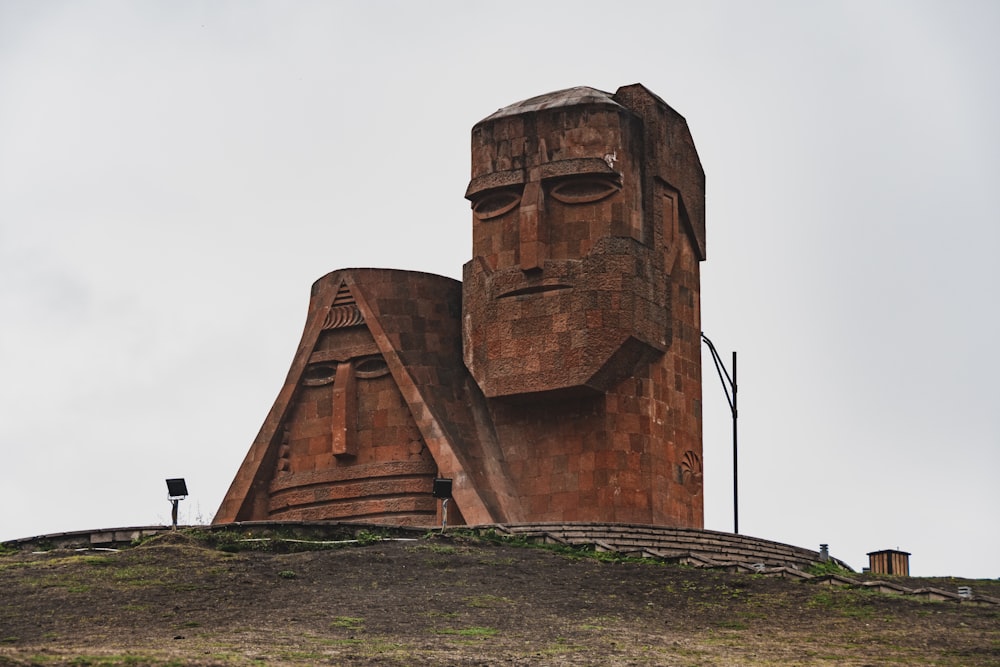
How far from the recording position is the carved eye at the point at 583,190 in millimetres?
35500

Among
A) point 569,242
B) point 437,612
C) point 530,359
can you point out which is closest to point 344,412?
point 530,359

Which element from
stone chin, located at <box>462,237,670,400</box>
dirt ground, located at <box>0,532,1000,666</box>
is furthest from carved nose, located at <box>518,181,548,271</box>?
dirt ground, located at <box>0,532,1000,666</box>

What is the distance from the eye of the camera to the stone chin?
34562mm

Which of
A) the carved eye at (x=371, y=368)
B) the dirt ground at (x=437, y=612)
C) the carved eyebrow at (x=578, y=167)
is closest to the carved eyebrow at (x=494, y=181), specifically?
the carved eyebrow at (x=578, y=167)

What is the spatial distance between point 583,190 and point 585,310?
231cm

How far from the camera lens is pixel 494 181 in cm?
3612

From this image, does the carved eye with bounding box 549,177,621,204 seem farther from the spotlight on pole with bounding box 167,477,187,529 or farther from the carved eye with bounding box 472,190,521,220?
the spotlight on pole with bounding box 167,477,187,529

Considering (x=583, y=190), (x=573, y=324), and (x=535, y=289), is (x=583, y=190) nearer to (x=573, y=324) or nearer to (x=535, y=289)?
(x=535, y=289)

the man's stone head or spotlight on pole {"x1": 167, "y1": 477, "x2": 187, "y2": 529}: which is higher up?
the man's stone head

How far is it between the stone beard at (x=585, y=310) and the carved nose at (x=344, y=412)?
226cm

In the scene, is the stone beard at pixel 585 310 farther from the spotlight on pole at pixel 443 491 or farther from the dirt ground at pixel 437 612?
the dirt ground at pixel 437 612

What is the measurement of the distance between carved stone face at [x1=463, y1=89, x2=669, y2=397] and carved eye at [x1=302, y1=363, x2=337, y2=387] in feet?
8.55

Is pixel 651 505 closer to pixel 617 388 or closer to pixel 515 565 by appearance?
pixel 617 388

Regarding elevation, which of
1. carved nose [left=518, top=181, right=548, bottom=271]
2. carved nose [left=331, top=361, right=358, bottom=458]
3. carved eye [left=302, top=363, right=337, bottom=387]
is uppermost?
carved nose [left=518, top=181, right=548, bottom=271]
